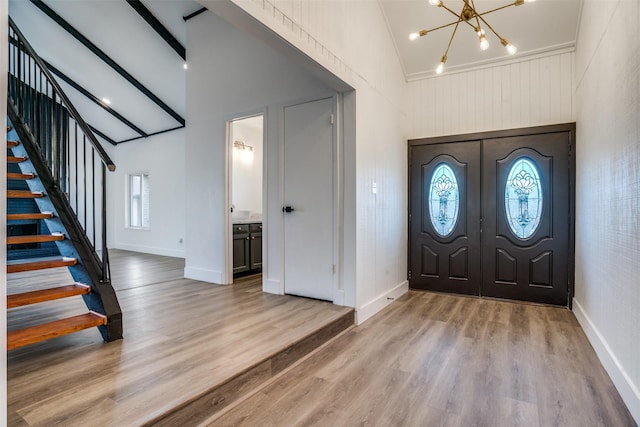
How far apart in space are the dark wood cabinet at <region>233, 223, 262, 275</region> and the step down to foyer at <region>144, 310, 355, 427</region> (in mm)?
2262

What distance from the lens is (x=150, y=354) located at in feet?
7.50

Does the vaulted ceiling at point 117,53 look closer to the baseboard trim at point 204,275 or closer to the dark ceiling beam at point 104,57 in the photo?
the dark ceiling beam at point 104,57

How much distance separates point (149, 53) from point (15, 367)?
16.9ft

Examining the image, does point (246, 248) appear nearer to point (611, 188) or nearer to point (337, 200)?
point (337, 200)

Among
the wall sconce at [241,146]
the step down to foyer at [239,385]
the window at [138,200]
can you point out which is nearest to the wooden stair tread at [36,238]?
the step down to foyer at [239,385]

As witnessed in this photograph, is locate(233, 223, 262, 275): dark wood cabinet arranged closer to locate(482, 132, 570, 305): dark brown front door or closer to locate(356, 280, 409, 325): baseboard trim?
locate(356, 280, 409, 325): baseboard trim

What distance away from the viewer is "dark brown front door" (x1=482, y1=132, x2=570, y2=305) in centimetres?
391

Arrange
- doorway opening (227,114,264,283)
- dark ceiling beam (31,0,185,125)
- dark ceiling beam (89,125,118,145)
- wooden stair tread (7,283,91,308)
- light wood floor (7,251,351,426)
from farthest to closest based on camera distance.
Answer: dark ceiling beam (89,125,118,145), doorway opening (227,114,264,283), dark ceiling beam (31,0,185,125), wooden stair tread (7,283,91,308), light wood floor (7,251,351,426)

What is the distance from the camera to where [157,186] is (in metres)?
7.83

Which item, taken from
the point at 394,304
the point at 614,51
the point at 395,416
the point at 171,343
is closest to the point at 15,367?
the point at 171,343

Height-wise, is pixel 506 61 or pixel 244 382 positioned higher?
pixel 506 61

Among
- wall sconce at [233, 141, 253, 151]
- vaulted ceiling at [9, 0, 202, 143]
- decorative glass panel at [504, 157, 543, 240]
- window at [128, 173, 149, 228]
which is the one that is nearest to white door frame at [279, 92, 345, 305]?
decorative glass panel at [504, 157, 543, 240]

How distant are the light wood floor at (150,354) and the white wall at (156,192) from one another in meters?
3.56

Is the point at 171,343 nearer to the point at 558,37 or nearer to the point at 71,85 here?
the point at 558,37
